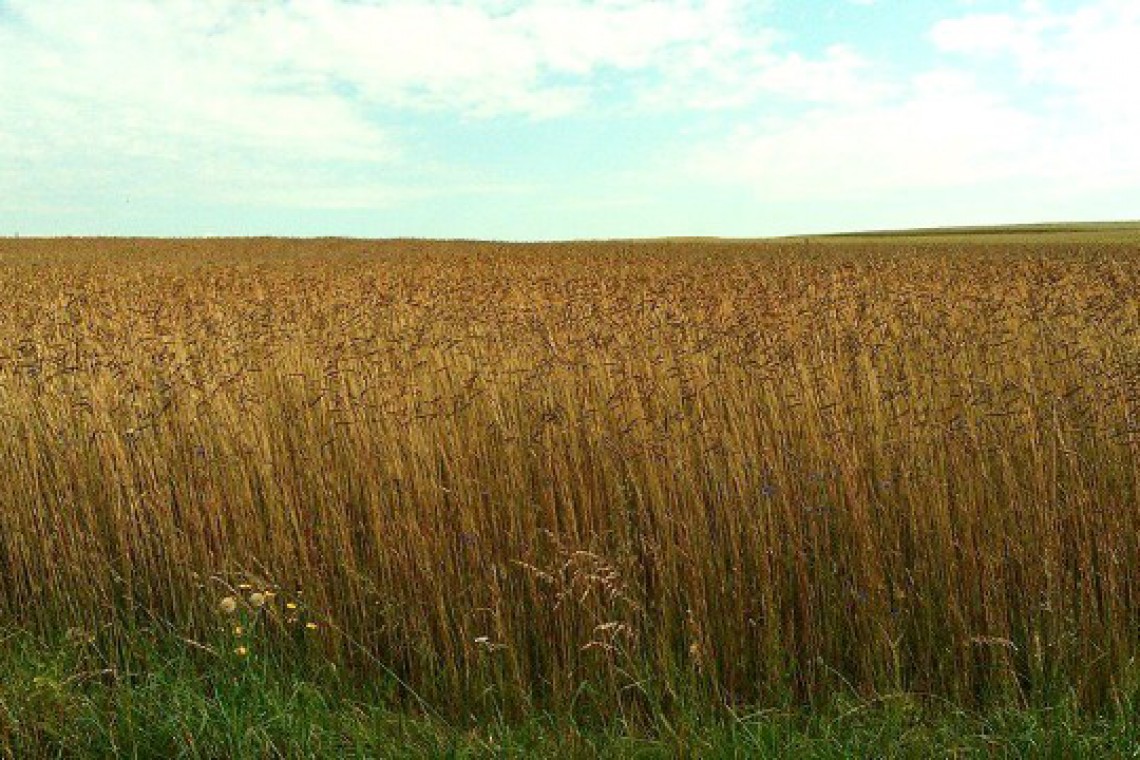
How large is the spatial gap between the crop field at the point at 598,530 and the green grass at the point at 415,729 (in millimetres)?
101

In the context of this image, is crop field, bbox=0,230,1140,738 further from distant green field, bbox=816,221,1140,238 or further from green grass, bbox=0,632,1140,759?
distant green field, bbox=816,221,1140,238

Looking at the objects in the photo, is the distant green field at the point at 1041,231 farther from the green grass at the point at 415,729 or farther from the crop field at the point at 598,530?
the green grass at the point at 415,729

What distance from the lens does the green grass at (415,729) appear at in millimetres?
2211

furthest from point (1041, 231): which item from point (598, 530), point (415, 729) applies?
point (415, 729)

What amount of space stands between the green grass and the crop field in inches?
4.0

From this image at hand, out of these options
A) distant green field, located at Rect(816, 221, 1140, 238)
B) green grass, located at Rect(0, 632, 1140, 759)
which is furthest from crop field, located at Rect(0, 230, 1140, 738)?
distant green field, located at Rect(816, 221, 1140, 238)

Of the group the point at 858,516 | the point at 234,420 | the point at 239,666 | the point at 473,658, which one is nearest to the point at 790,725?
the point at 858,516

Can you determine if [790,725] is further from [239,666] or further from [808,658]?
[239,666]

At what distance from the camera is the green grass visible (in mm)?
2211

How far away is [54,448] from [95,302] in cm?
731

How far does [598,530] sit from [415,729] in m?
1.13

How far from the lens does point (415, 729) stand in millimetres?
2463

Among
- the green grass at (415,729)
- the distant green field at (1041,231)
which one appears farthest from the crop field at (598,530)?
the distant green field at (1041,231)

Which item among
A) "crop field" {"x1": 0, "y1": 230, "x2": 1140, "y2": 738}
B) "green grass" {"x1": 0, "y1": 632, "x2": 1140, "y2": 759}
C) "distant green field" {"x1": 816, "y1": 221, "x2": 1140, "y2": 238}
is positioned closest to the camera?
"green grass" {"x1": 0, "y1": 632, "x2": 1140, "y2": 759}
